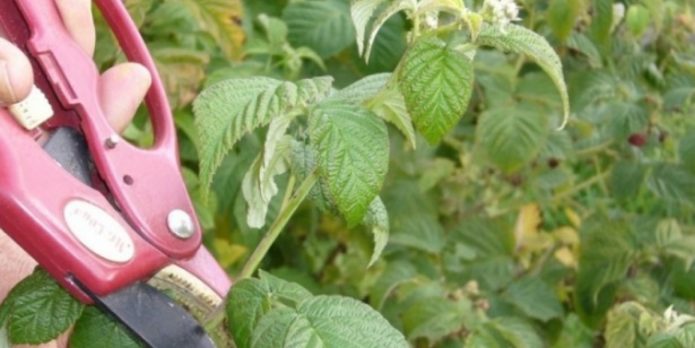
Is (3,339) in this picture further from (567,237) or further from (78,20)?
(567,237)

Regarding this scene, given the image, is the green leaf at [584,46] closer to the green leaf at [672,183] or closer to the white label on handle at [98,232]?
the green leaf at [672,183]

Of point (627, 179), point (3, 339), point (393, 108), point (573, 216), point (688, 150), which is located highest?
point (393, 108)

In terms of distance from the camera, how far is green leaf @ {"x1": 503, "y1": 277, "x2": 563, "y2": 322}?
5.45ft

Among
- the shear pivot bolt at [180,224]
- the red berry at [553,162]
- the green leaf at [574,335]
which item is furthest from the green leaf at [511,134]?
the shear pivot bolt at [180,224]

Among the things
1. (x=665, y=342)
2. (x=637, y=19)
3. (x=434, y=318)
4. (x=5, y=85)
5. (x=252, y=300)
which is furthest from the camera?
(x=637, y=19)

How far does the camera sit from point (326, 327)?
86 cm

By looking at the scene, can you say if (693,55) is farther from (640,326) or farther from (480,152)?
(640,326)

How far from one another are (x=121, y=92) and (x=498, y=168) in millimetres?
928

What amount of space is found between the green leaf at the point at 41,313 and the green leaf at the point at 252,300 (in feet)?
0.32

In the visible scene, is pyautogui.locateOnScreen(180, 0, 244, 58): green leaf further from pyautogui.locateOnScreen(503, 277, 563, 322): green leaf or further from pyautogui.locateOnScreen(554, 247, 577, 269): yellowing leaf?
pyautogui.locateOnScreen(554, 247, 577, 269): yellowing leaf

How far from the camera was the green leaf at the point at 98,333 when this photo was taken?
876mm

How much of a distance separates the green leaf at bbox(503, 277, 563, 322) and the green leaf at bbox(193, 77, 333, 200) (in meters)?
0.81

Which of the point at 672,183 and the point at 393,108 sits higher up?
the point at 393,108

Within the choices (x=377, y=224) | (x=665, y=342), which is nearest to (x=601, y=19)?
(x=665, y=342)
